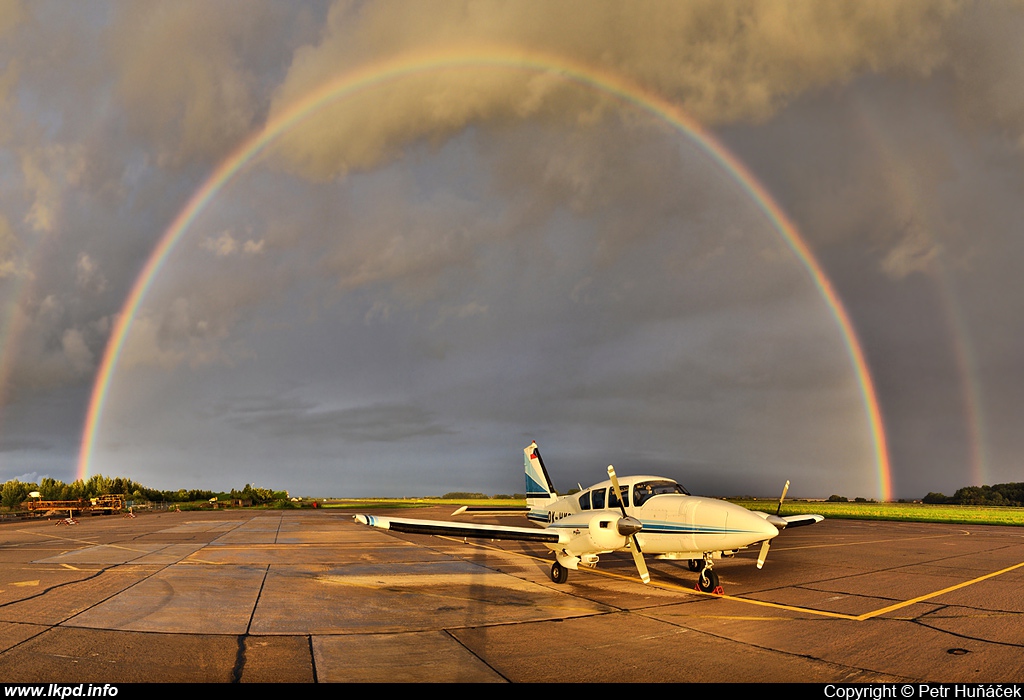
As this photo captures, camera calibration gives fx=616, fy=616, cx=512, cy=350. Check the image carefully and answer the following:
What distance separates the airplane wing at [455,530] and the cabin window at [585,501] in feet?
6.27

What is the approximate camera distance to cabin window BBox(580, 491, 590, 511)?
18.9m

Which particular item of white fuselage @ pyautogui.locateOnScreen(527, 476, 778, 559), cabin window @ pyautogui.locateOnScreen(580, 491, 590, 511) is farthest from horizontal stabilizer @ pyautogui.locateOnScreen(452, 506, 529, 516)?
cabin window @ pyautogui.locateOnScreen(580, 491, 590, 511)

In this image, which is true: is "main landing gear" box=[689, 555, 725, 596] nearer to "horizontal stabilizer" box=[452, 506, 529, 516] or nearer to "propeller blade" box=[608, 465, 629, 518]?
"propeller blade" box=[608, 465, 629, 518]

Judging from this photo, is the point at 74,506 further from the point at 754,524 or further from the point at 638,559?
the point at 754,524

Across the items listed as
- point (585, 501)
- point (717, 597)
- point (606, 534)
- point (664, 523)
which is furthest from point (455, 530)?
point (717, 597)

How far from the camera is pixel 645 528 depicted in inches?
642

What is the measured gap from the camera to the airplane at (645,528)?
14945mm

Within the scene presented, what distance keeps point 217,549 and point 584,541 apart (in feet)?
59.5

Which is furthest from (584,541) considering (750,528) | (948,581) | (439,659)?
(948,581)

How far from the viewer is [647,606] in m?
13.9

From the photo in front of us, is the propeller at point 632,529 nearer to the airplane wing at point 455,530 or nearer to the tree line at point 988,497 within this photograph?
the airplane wing at point 455,530

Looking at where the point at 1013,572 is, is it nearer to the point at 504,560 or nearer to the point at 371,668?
the point at 504,560

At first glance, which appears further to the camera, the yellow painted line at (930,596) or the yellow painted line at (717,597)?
the yellow painted line at (717,597)

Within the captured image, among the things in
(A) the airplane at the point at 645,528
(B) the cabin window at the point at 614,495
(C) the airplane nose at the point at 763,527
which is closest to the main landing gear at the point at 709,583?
(A) the airplane at the point at 645,528
